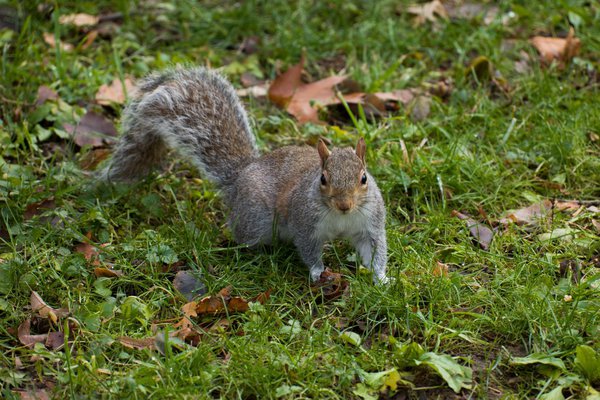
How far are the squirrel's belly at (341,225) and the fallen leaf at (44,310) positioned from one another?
847 millimetres

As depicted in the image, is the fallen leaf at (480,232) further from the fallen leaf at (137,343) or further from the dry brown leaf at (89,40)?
the dry brown leaf at (89,40)

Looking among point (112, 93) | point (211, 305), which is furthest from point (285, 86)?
point (211, 305)

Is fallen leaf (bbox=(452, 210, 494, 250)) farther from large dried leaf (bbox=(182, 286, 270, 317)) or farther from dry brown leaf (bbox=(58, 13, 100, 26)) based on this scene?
dry brown leaf (bbox=(58, 13, 100, 26))

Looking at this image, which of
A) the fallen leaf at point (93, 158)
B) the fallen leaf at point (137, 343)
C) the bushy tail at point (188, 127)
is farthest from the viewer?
the fallen leaf at point (93, 158)

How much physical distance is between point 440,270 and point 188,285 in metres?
0.82

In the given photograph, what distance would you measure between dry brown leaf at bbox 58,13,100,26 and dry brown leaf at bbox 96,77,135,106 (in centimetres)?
68

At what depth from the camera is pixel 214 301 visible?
261 cm

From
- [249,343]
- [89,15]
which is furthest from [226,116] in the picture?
[89,15]

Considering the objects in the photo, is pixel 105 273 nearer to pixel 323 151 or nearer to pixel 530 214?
pixel 323 151

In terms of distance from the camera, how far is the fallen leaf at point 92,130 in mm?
3635

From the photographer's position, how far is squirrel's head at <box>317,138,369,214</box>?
8.59 feet

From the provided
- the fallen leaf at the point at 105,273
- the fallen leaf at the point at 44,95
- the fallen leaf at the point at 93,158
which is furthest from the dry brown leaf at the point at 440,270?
the fallen leaf at the point at 44,95

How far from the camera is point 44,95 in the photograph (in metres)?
3.75

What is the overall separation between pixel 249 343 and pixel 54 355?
55 centimetres
